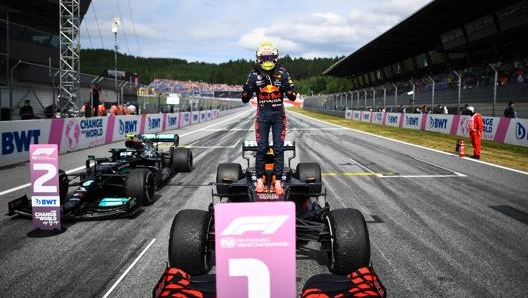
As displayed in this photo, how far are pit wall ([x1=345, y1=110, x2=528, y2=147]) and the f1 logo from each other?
1676cm

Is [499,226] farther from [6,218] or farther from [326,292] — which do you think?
[6,218]

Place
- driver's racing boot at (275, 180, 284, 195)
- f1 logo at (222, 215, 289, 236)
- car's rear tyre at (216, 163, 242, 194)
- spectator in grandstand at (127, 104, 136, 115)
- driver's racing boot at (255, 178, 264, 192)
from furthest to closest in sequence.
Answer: spectator in grandstand at (127, 104, 136, 115) → car's rear tyre at (216, 163, 242, 194) → driver's racing boot at (255, 178, 264, 192) → driver's racing boot at (275, 180, 284, 195) → f1 logo at (222, 215, 289, 236)

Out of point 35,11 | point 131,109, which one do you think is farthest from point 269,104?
point 35,11

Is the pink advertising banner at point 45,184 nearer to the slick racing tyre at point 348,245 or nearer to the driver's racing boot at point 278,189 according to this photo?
the driver's racing boot at point 278,189

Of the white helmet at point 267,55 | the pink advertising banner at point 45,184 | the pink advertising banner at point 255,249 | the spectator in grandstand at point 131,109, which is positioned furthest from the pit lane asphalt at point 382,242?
the spectator in grandstand at point 131,109

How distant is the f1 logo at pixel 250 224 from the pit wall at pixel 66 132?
11050 mm

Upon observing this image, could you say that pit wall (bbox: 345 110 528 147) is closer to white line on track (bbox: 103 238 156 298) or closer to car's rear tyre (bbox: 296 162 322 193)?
car's rear tyre (bbox: 296 162 322 193)

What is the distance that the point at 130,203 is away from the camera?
6.13 metres

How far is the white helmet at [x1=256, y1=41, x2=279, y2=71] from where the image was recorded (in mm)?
5398

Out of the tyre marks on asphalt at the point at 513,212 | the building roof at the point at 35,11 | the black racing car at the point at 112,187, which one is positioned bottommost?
the tyre marks on asphalt at the point at 513,212

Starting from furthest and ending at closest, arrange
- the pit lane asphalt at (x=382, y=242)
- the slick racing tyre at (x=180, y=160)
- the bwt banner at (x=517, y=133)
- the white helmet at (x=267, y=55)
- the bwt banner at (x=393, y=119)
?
1. the bwt banner at (x=393, y=119)
2. the bwt banner at (x=517, y=133)
3. the slick racing tyre at (x=180, y=160)
4. the white helmet at (x=267, y=55)
5. the pit lane asphalt at (x=382, y=242)

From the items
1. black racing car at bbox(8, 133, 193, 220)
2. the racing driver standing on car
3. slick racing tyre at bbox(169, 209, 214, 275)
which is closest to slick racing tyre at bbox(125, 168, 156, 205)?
black racing car at bbox(8, 133, 193, 220)

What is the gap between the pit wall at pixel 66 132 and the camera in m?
11.9

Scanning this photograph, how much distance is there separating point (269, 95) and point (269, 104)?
12cm
